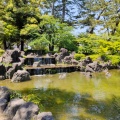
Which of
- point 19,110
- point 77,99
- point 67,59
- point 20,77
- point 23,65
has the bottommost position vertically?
point 77,99

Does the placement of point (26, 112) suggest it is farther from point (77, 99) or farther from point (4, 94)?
point (77, 99)

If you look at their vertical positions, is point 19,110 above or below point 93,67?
above

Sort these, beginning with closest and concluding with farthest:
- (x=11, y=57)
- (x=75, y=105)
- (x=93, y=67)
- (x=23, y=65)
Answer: (x=75, y=105), (x=11, y=57), (x=23, y=65), (x=93, y=67)

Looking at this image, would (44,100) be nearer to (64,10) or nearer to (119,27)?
(119,27)

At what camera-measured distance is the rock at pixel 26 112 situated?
4.93 m

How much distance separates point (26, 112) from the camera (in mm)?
5016

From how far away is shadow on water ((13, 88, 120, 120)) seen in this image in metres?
6.47

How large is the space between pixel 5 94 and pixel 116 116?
3.47m

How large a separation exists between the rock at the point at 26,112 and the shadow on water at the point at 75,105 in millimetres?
1367

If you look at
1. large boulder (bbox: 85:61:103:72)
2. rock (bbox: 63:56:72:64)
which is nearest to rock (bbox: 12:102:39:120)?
large boulder (bbox: 85:61:103:72)

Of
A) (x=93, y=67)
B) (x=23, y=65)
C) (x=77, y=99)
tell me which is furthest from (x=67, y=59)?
(x=77, y=99)

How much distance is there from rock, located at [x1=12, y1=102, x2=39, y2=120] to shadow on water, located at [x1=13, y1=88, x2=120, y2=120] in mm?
1367

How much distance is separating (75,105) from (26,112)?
282 cm

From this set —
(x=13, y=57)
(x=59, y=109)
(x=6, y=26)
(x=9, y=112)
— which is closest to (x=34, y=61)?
(x=13, y=57)
